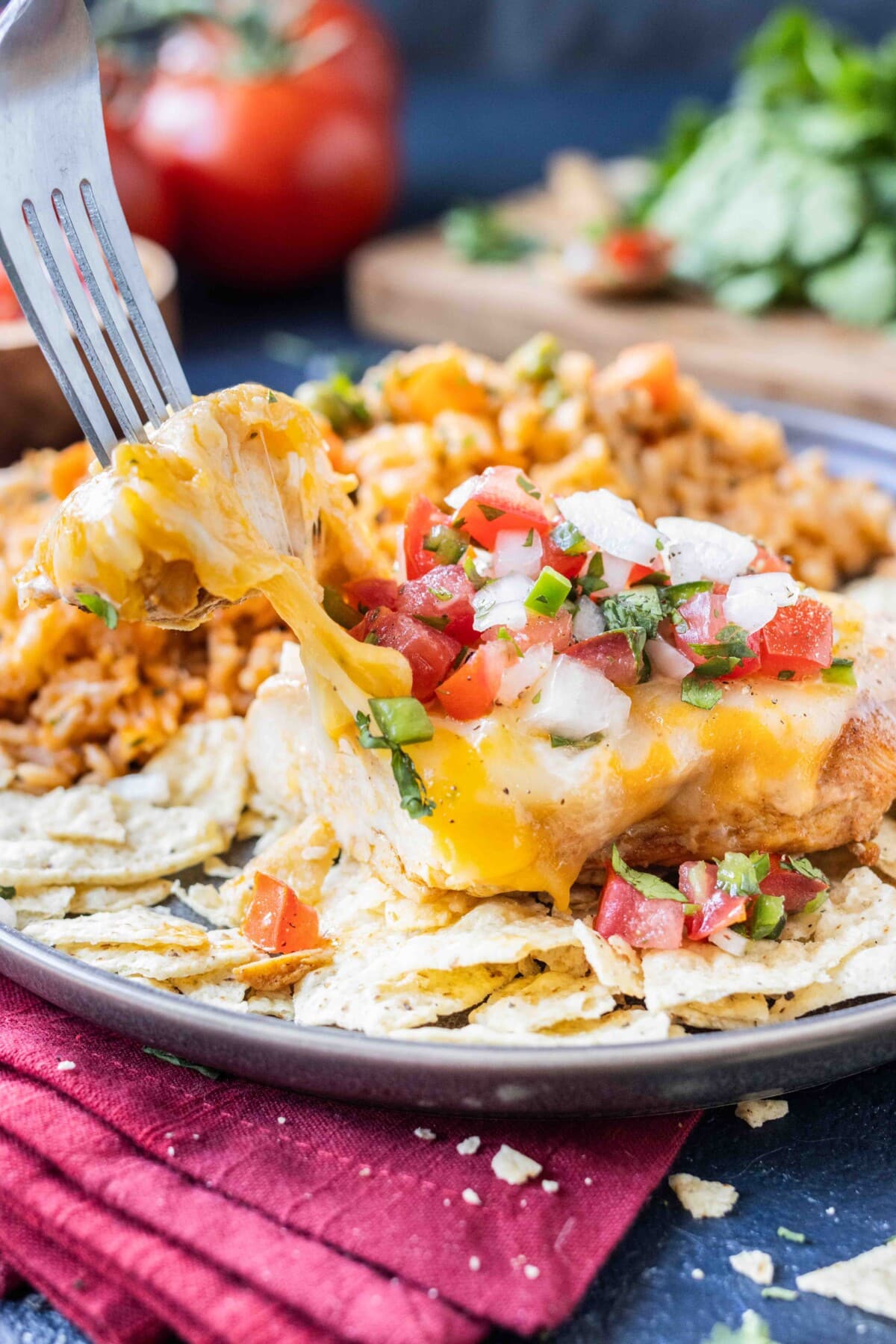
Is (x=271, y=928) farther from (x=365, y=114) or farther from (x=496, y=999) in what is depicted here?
(x=365, y=114)

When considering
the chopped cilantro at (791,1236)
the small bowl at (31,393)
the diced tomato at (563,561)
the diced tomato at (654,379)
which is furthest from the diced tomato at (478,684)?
the small bowl at (31,393)

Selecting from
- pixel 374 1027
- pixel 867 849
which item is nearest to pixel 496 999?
pixel 374 1027

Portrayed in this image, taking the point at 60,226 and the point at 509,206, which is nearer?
the point at 60,226

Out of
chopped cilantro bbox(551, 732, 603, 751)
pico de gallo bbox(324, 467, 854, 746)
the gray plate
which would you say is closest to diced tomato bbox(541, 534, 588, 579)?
pico de gallo bbox(324, 467, 854, 746)

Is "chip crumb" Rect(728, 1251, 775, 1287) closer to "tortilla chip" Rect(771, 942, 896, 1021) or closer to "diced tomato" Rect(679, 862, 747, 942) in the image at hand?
"tortilla chip" Rect(771, 942, 896, 1021)

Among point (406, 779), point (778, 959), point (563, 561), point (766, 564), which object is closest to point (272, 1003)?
point (406, 779)

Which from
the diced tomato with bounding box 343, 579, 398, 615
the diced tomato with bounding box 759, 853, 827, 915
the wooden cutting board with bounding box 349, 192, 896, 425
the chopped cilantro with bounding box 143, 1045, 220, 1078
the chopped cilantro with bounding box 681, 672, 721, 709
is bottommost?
the wooden cutting board with bounding box 349, 192, 896, 425
